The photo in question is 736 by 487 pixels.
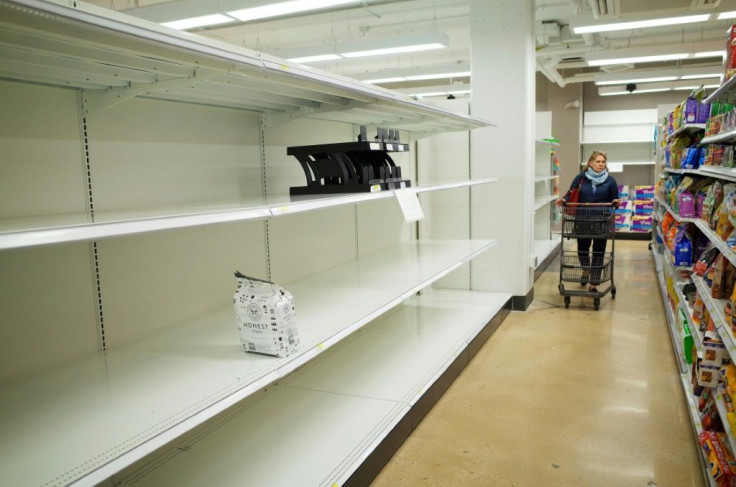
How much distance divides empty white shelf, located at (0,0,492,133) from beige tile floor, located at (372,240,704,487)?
185 centimetres

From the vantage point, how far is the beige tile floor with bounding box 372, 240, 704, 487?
2.70 m

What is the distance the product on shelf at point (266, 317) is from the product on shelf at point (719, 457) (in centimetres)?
179

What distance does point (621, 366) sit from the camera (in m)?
4.11

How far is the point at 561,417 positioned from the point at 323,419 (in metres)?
1.51

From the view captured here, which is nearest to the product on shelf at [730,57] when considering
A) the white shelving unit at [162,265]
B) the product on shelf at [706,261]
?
the product on shelf at [706,261]

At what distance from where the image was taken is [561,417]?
330 cm

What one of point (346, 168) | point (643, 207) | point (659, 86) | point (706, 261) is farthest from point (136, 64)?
point (643, 207)

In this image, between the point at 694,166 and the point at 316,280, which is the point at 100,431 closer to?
the point at 316,280

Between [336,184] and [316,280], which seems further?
[316,280]

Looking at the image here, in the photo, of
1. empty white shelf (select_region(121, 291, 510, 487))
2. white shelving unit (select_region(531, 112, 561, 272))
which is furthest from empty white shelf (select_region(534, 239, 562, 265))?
empty white shelf (select_region(121, 291, 510, 487))

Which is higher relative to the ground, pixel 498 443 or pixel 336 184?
pixel 336 184

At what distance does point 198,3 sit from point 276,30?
137 inches

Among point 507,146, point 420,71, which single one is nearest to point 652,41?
point 420,71

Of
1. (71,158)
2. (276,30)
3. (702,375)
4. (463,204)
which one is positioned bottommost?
(702,375)
